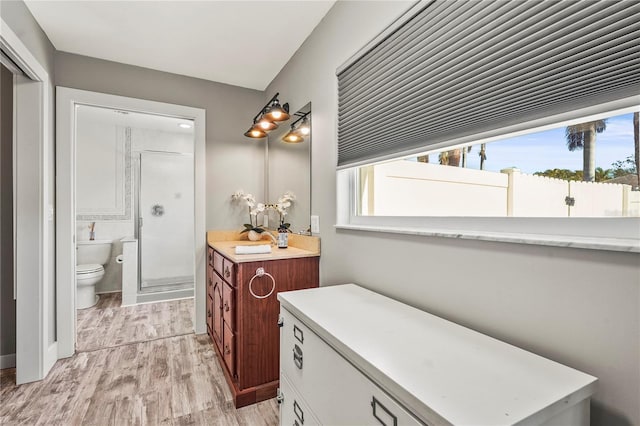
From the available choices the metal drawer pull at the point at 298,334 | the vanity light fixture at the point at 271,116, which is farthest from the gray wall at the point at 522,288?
the vanity light fixture at the point at 271,116

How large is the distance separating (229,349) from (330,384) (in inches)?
47.6

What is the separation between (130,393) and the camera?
189cm

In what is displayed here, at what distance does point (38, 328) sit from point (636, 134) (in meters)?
3.19

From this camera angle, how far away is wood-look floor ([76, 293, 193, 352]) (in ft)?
8.82

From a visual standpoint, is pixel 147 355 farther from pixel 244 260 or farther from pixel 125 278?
pixel 125 278

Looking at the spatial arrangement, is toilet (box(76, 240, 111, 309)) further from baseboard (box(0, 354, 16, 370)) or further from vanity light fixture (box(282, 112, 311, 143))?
vanity light fixture (box(282, 112, 311, 143))

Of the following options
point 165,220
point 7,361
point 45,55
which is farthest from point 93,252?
point 45,55

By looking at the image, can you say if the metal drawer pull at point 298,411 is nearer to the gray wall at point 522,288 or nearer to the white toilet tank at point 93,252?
the gray wall at point 522,288

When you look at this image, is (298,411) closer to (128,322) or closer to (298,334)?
(298,334)

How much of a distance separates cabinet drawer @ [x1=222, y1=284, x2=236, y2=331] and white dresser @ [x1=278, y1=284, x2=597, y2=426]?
2.19ft

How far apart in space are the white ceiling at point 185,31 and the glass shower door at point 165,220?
2.03 m

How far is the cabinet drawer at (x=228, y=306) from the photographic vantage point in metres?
1.84

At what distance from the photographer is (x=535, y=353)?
85 centimetres

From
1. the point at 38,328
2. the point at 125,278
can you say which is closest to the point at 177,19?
the point at 38,328
